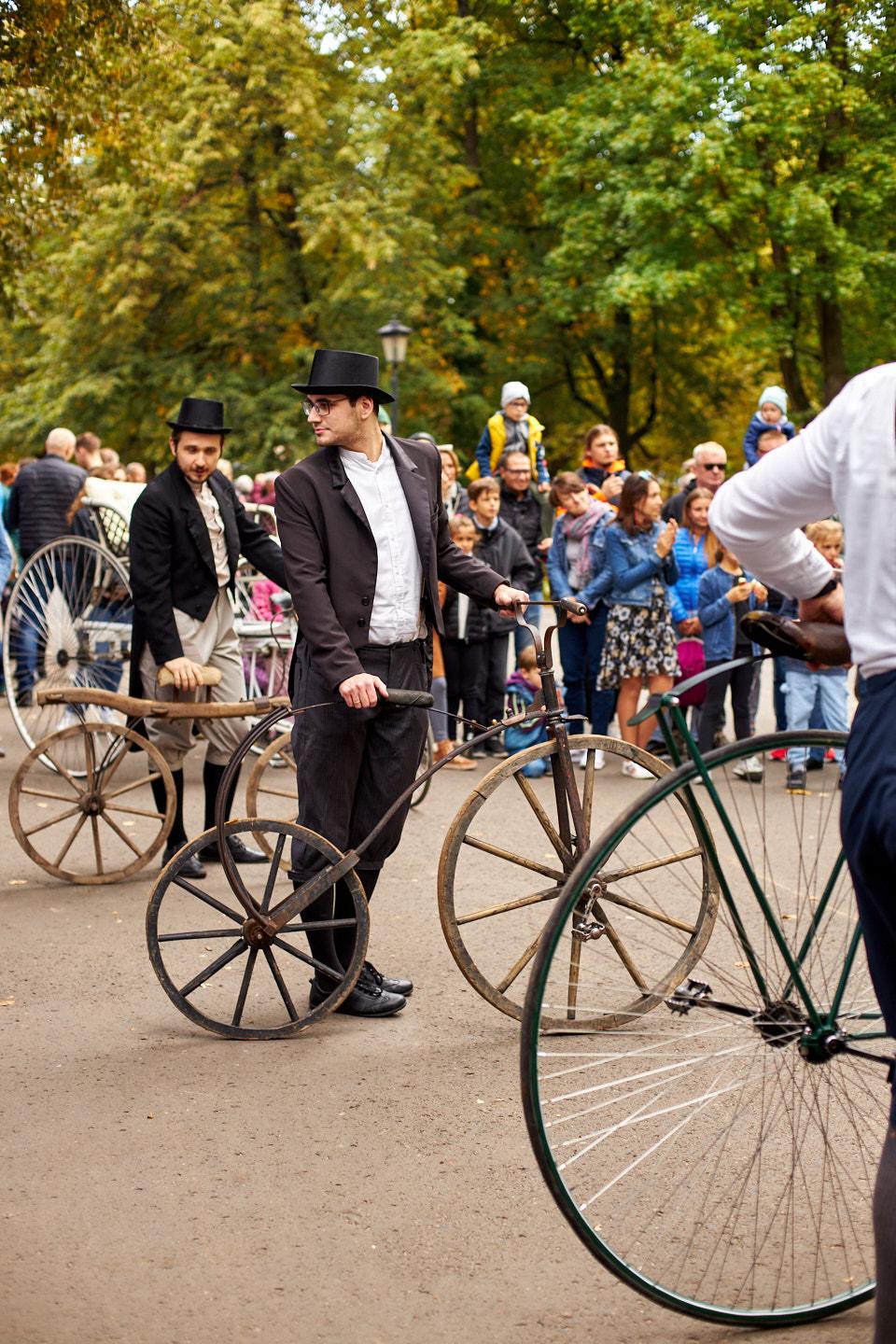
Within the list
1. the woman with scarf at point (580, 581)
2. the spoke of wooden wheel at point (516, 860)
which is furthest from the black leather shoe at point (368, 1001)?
the woman with scarf at point (580, 581)

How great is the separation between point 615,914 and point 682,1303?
125 inches

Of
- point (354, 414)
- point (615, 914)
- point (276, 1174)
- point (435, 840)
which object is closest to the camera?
point (276, 1174)

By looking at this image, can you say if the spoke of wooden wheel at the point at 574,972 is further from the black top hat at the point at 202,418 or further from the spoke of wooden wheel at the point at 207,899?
the black top hat at the point at 202,418

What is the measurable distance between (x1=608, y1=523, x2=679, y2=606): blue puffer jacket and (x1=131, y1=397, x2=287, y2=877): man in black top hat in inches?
142

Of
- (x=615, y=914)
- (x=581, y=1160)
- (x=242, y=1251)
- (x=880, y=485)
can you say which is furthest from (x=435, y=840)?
(x=880, y=485)

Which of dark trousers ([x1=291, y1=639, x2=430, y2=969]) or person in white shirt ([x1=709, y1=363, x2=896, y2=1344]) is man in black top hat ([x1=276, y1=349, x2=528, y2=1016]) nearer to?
dark trousers ([x1=291, y1=639, x2=430, y2=969])

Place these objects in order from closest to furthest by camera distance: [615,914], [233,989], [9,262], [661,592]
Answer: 1. [233,989]
2. [615,914]
3. [661,592]
4. [9,262]

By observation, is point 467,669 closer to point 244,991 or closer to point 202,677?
point 202,677

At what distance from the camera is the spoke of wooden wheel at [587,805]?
5.43 metres

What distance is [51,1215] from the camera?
4.11 metres

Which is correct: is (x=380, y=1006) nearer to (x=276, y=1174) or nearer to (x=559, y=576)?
(x=276, y=1174)

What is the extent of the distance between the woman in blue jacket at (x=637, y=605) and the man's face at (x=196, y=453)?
4058 millimetres

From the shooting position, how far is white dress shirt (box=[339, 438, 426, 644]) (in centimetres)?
561

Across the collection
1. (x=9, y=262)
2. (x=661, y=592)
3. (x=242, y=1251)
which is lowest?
(x=242, y=1251)
